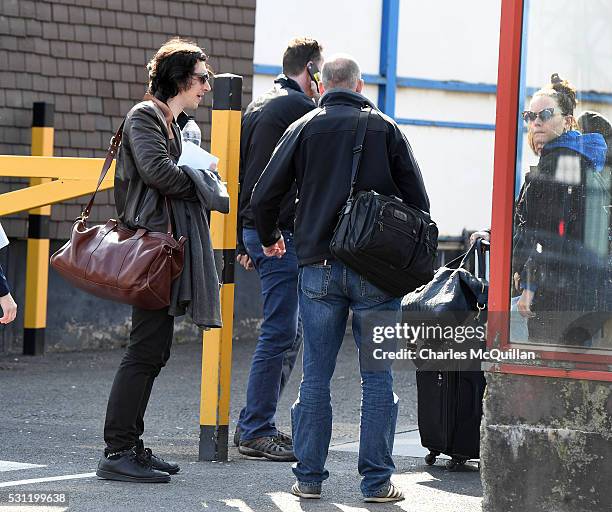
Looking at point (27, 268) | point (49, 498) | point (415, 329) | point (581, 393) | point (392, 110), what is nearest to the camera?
point (581, 393)

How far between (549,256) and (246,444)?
2482 mm

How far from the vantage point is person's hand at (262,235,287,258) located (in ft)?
21.2

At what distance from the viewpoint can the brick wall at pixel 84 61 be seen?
428 inches

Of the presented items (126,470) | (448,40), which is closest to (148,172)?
(126,470)

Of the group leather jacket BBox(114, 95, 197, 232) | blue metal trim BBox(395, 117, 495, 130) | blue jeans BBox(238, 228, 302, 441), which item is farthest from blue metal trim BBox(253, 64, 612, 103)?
leather jacket BBox(114, 95, 197, 232)

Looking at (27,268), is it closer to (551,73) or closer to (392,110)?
(392,110)

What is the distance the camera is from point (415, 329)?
666 cm

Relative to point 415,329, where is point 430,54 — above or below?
above

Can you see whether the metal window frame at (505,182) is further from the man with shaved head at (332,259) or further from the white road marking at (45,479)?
the white road marking at (45,479)

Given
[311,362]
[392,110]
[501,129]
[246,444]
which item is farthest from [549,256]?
[392,110]

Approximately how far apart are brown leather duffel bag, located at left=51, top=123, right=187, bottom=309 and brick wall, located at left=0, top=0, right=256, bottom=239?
4.85 meters

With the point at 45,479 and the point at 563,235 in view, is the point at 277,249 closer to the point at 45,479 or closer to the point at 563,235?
the point at 45,479

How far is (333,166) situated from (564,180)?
1182 millimetres

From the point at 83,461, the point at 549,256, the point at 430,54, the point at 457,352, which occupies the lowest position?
the point at 83,461
